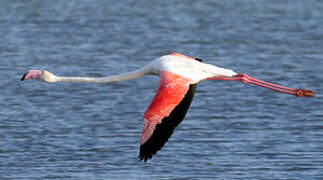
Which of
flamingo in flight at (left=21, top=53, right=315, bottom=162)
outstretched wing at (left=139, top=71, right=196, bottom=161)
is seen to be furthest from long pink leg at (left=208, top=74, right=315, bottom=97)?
outstretched wing at (left=139, top=71, right=196, bottom=161)

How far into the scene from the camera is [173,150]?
1446 centimetres

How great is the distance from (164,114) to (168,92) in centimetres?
57

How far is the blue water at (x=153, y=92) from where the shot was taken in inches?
541

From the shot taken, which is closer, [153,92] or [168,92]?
[168,92]

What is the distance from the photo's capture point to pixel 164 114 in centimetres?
1105

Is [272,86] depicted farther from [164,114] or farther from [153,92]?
[153,92]

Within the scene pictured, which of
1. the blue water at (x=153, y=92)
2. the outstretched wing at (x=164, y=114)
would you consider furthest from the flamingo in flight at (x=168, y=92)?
the blue water at (x=153, y=92)

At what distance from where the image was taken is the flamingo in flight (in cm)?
1088

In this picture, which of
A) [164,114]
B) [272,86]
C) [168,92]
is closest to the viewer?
[164,114]

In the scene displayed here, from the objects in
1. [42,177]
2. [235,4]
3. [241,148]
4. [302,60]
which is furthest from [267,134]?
[235,4]

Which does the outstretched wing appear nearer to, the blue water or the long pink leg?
the long pink leg

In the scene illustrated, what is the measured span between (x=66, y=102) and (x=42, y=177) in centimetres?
480

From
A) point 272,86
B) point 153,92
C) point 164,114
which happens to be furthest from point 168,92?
point 153,92

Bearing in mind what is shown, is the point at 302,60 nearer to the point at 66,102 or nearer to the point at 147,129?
the point at 66,102
